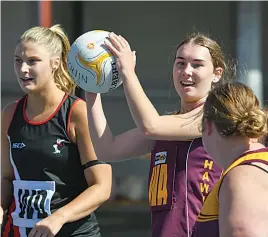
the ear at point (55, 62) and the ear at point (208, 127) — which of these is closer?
the ear at point (208, 127)

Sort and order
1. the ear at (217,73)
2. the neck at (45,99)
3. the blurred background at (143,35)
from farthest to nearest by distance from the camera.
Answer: the blurred background at (143,35) → the neck at (45,99) → the ear at (217,73)

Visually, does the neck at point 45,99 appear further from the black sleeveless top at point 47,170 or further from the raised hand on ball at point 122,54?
the raised hand on ball at point 122,54

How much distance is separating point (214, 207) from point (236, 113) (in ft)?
1.06

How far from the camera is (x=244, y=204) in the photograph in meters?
2.31

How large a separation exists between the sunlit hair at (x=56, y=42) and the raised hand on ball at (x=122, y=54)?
→ 2.27ft

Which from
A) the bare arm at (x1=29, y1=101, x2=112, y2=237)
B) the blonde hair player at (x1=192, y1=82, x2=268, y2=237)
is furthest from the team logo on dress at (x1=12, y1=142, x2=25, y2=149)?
the blonde hair player at (x1=192, y1=82, x2=268, y2=237)

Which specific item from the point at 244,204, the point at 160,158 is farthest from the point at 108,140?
the point at 244,204

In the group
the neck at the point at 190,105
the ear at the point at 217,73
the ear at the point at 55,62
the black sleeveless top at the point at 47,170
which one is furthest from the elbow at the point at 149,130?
the ear at the point at 55,62

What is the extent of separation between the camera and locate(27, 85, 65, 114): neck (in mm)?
3992

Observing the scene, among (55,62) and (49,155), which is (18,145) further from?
(55,62)

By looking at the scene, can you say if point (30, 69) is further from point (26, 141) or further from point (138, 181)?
point (138, 181)

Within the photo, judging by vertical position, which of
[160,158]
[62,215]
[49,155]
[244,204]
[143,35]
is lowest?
[143,35]

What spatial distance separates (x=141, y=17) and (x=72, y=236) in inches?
394

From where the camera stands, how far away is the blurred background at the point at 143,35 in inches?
456
